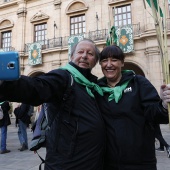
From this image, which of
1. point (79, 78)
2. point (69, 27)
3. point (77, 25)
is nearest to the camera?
point (79, 78)

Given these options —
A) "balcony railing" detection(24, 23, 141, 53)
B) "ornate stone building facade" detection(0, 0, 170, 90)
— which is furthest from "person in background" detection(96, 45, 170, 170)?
"balcony railing" detection(24, 23, 141, 53)

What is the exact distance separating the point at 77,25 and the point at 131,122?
1700cm

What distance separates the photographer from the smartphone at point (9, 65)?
3.19 feet

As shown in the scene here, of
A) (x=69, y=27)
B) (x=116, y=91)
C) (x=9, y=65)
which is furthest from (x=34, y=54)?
(x=9, y=65)

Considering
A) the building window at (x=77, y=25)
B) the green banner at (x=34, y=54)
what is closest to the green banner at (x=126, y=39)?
the building window at (x=77, y=25)

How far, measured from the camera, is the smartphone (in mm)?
973

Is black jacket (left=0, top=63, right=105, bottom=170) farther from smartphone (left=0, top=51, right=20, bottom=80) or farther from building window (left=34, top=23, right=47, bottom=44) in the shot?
building window (left=34, top=23, right=47, bottom=44)

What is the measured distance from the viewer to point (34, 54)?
18.0 metres

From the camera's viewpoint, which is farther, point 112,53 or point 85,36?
point 85,36

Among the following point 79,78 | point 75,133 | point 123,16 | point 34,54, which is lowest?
point 75,133

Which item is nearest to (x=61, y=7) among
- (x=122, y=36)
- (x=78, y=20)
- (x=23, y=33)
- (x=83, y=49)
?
(x=78, y=20)

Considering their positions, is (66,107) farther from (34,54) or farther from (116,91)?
(34,54)

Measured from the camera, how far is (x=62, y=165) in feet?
4.61

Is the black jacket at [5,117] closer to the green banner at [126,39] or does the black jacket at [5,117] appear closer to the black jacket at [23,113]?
the black jacket at [23,113]
